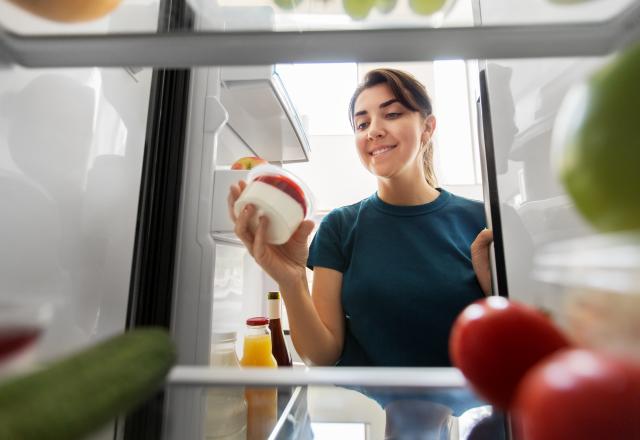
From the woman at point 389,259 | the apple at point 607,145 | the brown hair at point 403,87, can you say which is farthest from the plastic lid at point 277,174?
the brown hair at point 403,87

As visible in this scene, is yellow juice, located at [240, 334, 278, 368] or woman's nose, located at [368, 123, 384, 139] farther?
woman's nose, located at [368, 123, 384, 139]

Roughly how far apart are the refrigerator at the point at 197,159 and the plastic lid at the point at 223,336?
0.02 m

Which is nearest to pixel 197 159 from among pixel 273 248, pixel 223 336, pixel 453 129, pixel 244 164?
pixel 244 164

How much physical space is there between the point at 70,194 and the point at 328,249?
67cm

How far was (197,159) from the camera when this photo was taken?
0.71 m

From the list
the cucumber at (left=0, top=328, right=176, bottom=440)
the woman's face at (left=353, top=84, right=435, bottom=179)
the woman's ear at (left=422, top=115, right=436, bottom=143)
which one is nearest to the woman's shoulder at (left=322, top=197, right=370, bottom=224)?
the woman's face at (left=353, top=84, right=435, bottom=179)

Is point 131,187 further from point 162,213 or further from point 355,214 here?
point 355,214

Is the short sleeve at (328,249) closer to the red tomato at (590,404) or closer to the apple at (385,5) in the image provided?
the apple at (385,5)

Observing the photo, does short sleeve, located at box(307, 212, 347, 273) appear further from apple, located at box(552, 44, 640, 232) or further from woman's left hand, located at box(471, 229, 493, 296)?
apple, located at box(552, 44, 640, 232)

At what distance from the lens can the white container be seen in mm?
154

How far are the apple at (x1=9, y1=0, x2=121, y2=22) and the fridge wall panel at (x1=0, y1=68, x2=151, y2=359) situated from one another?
69 millimetres

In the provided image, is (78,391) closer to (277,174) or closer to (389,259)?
(277,174)

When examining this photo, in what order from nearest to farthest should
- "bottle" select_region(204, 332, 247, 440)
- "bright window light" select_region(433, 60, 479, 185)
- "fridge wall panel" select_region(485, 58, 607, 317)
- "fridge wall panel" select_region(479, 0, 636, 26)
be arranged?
"fridge wall panel" select_region(479, 0, 636, 26), "fridge wall panel" select_region(485, 58, 607, 317), "bottle" select_region(204, 332, 247, 440), "bright window light" select_region(433, 60, 479, 185)

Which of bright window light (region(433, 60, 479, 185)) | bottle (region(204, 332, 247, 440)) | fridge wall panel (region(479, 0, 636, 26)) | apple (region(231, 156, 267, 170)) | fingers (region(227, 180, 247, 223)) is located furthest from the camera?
bright window light (region(433, 60, 479, 185))
